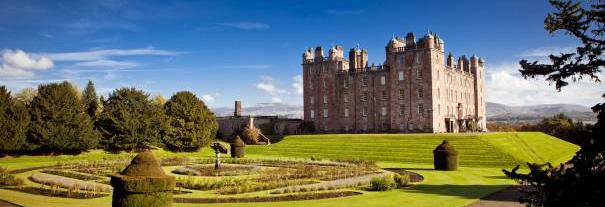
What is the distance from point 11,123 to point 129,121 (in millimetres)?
12203

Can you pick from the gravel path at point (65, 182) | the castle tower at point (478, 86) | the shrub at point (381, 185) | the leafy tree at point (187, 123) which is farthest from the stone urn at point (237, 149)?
the castle tower at point (478, 86)

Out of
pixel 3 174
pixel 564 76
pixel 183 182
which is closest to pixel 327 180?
pixel 183 182

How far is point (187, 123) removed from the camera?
61.5 m

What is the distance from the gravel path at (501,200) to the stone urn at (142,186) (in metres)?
12.7

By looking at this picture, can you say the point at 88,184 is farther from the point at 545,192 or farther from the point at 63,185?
the point at 545,192

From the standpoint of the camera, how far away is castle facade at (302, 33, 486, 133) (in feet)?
228

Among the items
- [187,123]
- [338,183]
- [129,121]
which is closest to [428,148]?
[338,183]

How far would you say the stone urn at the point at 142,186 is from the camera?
16.6m

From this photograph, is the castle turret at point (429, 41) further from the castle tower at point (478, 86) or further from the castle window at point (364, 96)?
the castle tower at point (478, 86)

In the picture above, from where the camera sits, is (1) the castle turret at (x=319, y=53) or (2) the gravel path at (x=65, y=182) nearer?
(2) the gravel path at (x=65, y=182)

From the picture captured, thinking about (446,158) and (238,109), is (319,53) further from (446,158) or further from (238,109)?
(446,158)

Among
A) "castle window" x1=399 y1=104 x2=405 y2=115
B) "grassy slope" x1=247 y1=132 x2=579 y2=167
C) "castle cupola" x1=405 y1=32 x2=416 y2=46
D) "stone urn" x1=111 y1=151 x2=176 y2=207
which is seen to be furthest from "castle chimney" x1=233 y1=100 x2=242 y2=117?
"stone urn" x1=111 y1=151 x2=176 y2=207

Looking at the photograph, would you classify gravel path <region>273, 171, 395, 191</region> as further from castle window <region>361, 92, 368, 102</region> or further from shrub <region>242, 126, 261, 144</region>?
castle window <region>361, 92, 368, 102</region>

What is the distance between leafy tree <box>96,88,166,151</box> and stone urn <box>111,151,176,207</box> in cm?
4027
